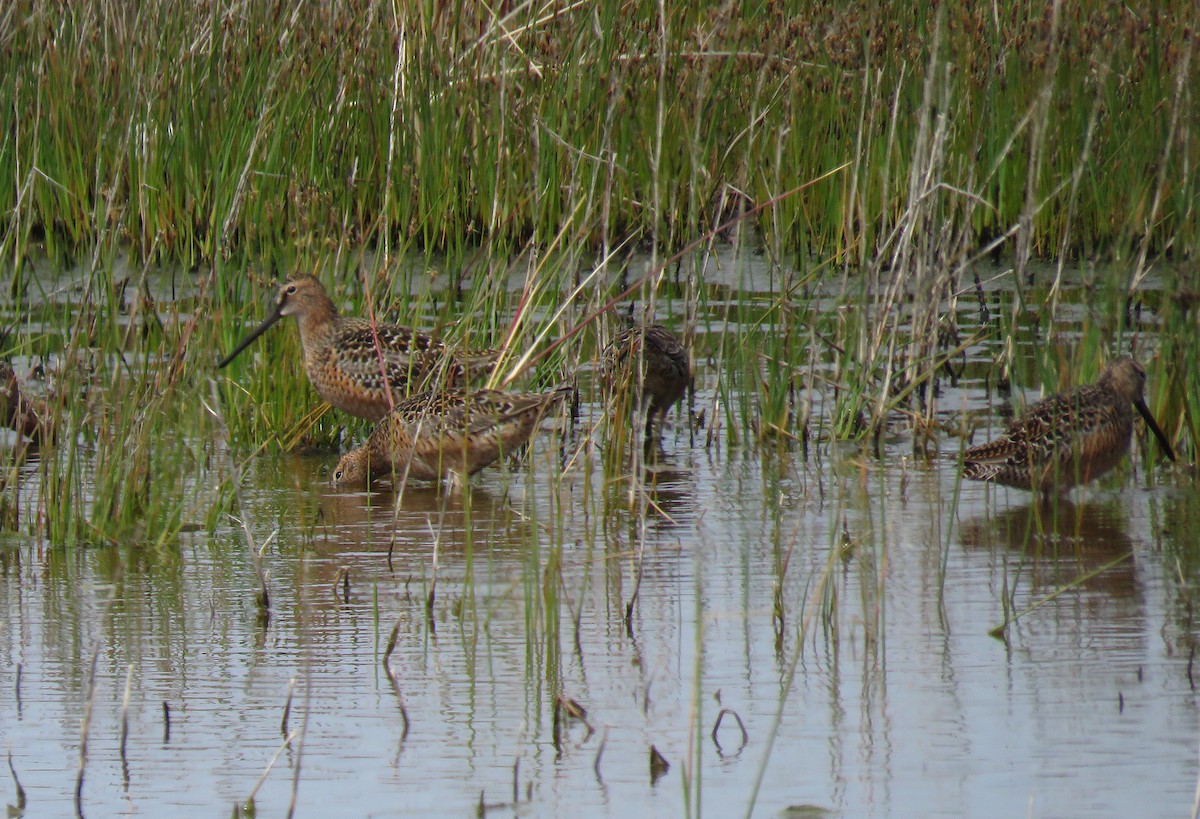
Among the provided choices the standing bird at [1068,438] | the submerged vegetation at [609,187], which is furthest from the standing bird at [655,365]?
the standing bird at [1068,438]

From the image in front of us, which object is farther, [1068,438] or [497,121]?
[497,121]

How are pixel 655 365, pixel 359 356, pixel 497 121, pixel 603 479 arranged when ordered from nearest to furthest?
pixel 603 479 < pixel 655 365 < pixel 359 356 < pixel 497 121

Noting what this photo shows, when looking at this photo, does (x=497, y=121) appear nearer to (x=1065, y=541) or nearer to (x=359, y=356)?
(x=359, y=356)

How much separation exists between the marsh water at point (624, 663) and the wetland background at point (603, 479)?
2 cm

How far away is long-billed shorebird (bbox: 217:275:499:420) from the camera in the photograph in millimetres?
7535

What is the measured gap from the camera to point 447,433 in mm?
6926

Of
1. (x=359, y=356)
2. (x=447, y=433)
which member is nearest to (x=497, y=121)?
(x=359, y=356)

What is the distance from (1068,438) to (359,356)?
9.08 feet

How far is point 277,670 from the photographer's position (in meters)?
4.53

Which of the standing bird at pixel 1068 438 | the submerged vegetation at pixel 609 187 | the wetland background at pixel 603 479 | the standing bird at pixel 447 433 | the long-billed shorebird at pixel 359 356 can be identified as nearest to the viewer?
the wetland background at pixel 603 479

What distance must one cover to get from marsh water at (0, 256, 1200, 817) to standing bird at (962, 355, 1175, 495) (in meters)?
0.12

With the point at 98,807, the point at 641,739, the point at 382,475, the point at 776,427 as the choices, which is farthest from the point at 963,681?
the point at 382,475

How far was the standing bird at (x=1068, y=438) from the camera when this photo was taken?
20.7 feet

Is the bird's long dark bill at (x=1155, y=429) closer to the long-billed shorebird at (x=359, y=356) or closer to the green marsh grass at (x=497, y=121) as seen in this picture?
the green marsh grass at (x=497, y=121)
